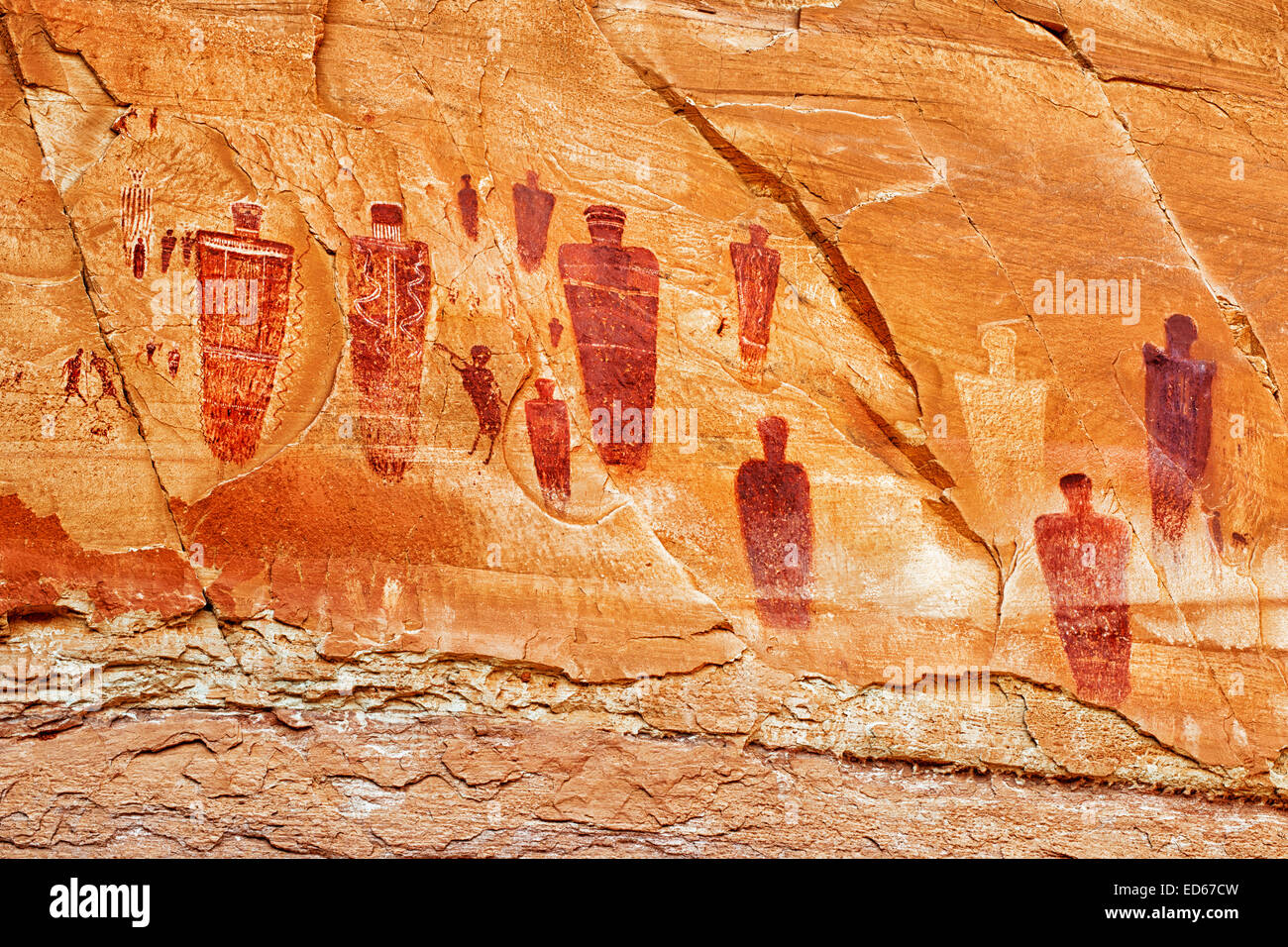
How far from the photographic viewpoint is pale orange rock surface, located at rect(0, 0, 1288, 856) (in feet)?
8.54

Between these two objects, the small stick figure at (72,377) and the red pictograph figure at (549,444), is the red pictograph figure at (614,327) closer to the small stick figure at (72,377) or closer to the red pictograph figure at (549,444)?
the red pictograph figure at (549,444)

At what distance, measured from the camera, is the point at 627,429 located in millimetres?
2807

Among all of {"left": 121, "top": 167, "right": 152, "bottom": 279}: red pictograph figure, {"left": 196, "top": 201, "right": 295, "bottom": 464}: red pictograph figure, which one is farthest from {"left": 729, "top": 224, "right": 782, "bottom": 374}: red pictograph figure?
{"left": 121, "top": 167, "right": 152, "bottom": 279}: red pictograph figure

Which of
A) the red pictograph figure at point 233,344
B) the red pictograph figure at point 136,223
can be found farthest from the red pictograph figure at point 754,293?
the red pictograph figure at point 136,223

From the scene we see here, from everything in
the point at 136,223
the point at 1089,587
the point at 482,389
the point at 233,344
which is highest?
the point at 136,223

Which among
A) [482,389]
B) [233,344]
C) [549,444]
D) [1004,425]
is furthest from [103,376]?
[1004,425]

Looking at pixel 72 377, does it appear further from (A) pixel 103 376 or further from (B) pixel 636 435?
(B) pixel 636 435

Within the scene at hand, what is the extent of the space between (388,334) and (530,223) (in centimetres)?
52

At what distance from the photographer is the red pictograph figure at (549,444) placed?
277cm

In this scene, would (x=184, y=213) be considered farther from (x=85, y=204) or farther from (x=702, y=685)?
(x=702, y=685)

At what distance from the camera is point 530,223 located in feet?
9.15

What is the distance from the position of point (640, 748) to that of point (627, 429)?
916mm

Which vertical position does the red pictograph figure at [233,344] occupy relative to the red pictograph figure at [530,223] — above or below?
below

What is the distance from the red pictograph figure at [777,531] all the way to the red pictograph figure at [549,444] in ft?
1.66
